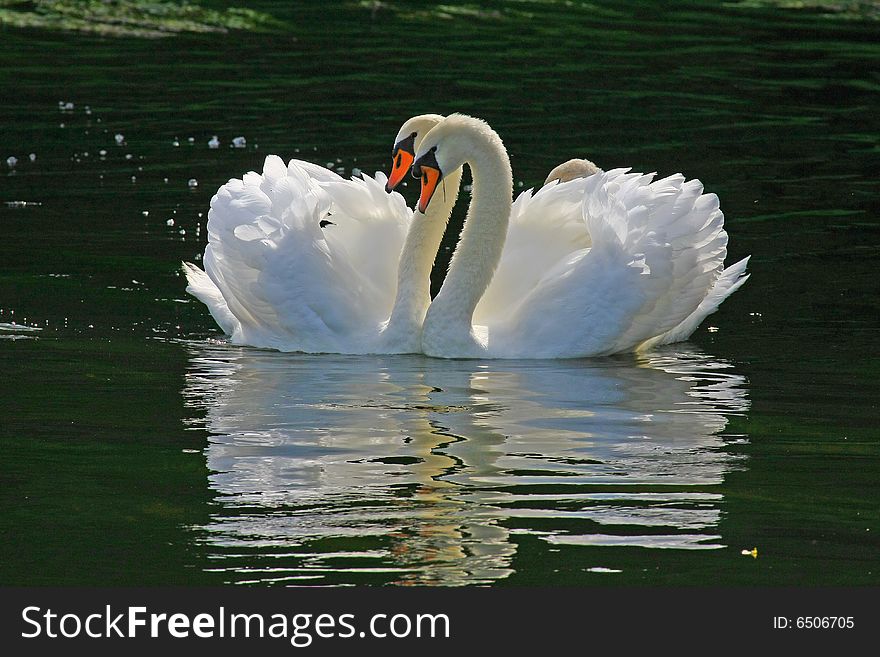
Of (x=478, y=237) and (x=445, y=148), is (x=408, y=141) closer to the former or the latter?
(x=445, y=148)

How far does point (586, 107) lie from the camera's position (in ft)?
76.1

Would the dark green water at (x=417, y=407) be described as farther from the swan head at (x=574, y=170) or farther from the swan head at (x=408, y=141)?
the swan head at (x=574, y=170)

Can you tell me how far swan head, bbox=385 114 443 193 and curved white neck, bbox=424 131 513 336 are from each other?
14.0 inches

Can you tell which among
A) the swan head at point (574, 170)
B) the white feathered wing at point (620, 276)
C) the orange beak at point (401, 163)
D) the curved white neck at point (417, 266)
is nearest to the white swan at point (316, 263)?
the curved white neck at point (417, 266)

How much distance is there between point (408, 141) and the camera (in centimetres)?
1165

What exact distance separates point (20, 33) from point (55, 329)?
1857 cm

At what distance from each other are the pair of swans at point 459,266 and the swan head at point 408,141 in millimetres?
12

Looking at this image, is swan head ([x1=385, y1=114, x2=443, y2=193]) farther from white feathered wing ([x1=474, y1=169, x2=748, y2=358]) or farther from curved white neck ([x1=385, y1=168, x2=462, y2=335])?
white feathered wing ([x1=474, y1=169, x2=748, y2=358])

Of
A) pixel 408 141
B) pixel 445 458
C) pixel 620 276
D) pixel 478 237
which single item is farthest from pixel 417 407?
pixel 408 141

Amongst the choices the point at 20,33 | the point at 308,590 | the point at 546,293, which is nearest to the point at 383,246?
the point at 546,293

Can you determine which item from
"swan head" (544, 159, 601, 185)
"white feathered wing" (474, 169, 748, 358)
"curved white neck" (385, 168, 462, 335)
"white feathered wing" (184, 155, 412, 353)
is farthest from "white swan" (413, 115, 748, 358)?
"swan head" (544, 159, 601, 185)

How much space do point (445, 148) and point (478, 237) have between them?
66cm

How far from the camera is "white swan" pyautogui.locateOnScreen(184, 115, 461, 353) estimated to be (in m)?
11.3

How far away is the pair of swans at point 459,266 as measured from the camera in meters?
11.2
